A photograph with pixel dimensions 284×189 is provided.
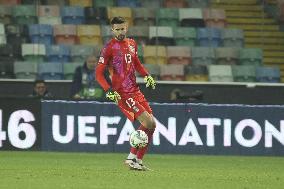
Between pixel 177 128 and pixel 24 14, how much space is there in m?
5.66

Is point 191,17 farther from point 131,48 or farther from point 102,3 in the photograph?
point 131,48

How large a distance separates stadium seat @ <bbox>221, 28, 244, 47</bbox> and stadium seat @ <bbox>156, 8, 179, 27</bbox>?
1.24m

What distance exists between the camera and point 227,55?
22.4 meters

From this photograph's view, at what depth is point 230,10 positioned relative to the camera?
24.2 meters

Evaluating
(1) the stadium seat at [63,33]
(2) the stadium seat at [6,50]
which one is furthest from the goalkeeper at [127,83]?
(1) the stadium seat at [63,33]

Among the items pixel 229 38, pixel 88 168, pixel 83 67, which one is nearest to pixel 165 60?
pixel 229 38

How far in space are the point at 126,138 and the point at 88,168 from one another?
4.98 metres

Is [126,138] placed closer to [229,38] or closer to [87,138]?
[87,138]

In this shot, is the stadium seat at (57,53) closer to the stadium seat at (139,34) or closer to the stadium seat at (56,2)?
the stadium seat at (56,2)

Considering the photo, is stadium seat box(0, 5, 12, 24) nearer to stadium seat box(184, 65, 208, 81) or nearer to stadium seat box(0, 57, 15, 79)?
stadium seat box(0, 57, 15, 79)

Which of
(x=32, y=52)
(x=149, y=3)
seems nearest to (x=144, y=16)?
(x=149, y=3)

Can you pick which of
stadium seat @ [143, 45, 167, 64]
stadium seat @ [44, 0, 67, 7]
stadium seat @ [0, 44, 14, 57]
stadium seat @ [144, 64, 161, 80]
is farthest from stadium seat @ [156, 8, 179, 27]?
stadium seat @ [0, 44, 14, 57]

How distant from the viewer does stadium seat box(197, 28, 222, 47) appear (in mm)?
22688

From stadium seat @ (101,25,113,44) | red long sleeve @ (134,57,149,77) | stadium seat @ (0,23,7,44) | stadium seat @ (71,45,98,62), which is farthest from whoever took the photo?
stadium seat @ (101,25,113,44)
